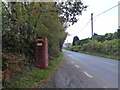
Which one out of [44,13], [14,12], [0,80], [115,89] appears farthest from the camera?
[44,13]

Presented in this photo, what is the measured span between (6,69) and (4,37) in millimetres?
1632

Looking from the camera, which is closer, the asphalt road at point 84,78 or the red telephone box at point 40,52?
the asphalt road at point 84,78

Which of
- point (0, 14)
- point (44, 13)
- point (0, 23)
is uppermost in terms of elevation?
point (44, 13)

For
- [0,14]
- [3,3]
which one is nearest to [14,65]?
[0,14]

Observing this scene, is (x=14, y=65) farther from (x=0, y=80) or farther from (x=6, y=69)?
(x=0, y=80)

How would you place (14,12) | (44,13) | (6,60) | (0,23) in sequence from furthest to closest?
(44,13)
(14,12)
(0,23)
(6,60)

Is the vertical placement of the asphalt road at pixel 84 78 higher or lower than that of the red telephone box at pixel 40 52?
lower

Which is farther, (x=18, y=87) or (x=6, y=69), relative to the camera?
(x=6, y=69)

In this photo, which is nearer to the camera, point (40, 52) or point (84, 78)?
point (84, 78)

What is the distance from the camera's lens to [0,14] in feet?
17.7

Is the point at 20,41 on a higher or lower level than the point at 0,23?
lower

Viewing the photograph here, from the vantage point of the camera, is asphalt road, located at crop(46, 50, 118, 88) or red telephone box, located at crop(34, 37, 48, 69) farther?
red telephone box, located at crop(34, 37, 48, 69)

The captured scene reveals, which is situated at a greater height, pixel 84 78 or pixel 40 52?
pixel 40 52

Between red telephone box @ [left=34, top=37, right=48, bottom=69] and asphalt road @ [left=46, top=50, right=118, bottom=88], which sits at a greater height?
red telephone box @ [left=34, top=37, right=48, bottom=69]
